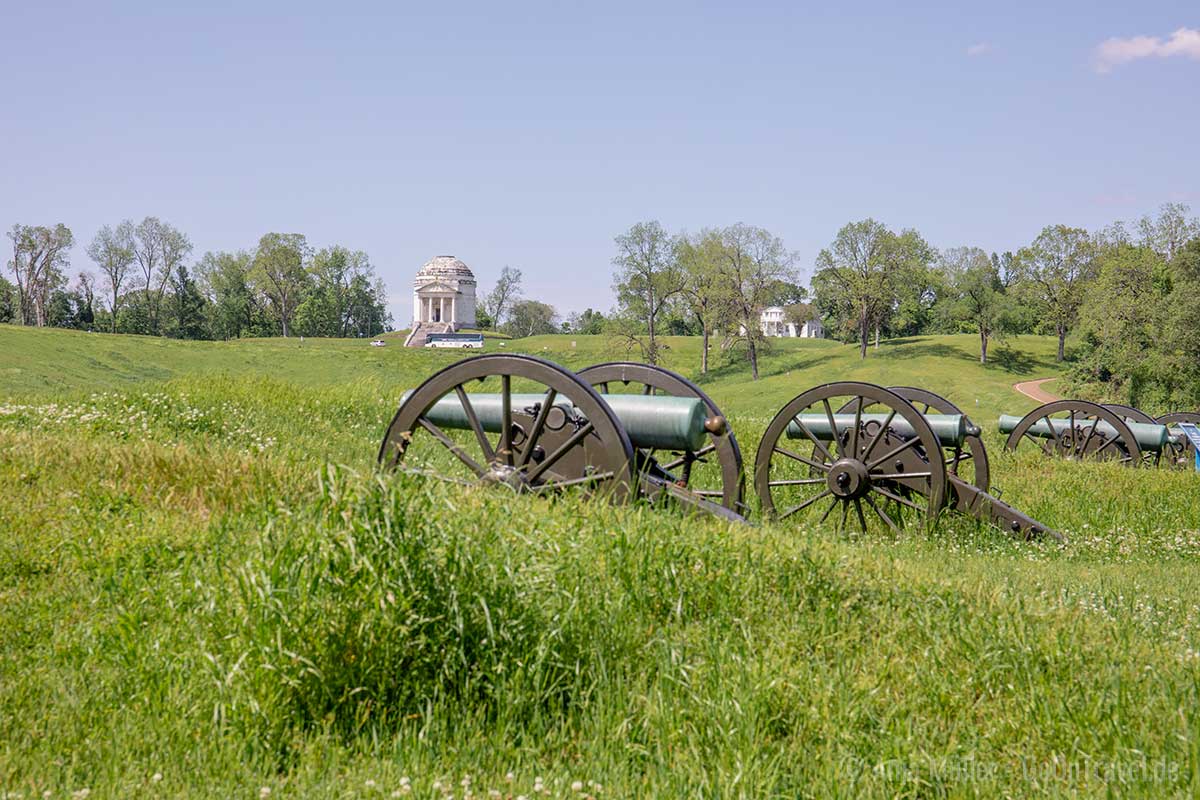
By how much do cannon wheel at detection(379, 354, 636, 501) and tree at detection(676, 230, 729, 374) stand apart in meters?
67.1

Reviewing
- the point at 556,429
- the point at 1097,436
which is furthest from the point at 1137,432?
the point at 556,429

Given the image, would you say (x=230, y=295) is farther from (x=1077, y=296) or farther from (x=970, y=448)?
(x=970, y=448)

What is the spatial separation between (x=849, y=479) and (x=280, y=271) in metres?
97.3

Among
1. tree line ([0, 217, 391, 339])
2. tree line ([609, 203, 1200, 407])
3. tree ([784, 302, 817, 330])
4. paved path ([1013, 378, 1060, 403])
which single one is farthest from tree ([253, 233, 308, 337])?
paved path ([1013, 378, 1060, 403])

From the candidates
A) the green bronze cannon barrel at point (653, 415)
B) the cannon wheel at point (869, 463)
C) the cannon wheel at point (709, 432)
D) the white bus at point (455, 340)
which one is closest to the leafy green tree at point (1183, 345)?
the cannon wheel at point (869, 463)

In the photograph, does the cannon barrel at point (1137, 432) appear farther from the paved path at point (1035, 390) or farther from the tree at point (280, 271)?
the tree at point (280, 271)

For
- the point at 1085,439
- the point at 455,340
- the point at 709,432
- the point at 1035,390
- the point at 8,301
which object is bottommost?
the point at 1035,390

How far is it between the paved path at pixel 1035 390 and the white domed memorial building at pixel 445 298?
75470 millimetres

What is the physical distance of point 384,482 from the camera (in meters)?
4.63

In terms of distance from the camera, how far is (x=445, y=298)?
128m

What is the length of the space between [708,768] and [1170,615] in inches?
146

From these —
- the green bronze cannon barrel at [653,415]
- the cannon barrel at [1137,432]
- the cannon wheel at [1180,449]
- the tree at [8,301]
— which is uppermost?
the tree at [8,301]

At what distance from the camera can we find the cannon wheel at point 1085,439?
1631 cm

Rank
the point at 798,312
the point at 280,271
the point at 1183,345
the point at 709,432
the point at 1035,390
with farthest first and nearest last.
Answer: the point at 798,312 < the point at 280,271 < the point at 1035,390 < the point at 1183,345 < the point at 709,432
